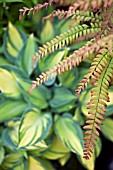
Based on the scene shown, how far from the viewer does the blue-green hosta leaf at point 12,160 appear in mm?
1166

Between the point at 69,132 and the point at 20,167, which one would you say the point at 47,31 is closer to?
the point at 69,132

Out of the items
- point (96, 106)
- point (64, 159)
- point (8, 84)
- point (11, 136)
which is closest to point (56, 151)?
point (64, 159)

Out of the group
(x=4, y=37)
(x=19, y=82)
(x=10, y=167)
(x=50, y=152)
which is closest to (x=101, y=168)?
(x=50, y=152)

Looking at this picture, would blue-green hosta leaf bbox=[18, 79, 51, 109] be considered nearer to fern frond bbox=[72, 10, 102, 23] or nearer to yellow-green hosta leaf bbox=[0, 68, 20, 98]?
yellow-green hosta leaf bbox=[0, 68, 20, 98]

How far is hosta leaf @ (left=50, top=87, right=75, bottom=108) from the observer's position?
1.11 metres

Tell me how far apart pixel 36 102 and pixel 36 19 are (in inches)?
13.0

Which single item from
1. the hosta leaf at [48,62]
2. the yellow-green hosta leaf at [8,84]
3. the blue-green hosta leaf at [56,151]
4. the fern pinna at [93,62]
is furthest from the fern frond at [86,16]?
the blue-green hosta leaf at [56,151]

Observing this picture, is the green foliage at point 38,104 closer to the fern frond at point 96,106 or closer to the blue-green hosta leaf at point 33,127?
the blue-green hosta leaf at point 33,127

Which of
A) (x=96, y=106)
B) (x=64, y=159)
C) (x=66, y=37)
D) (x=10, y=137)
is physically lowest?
(x=64, y=159)

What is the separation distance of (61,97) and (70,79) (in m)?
0.08

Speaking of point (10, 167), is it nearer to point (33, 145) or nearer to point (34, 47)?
point (33, 145)

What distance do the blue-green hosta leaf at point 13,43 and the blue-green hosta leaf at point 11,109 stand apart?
16 centimetres

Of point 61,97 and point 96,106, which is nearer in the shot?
point 96,106

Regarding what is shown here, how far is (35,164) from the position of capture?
3.82 feet
